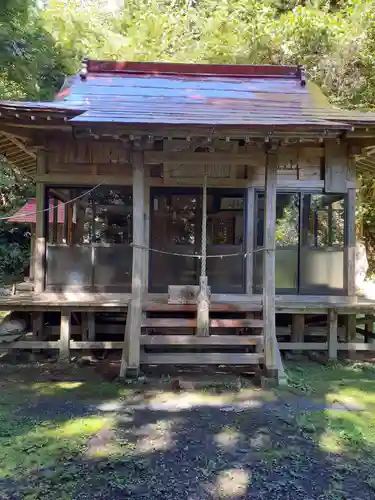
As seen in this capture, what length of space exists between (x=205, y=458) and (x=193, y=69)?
784 centimetres

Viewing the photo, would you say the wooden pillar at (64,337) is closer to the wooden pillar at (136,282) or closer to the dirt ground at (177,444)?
the dirt ground at (177,444)

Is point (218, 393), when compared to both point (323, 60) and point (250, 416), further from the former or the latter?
point (323, 60)

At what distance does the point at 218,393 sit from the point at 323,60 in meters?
11.3

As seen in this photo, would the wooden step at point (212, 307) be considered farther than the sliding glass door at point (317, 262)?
No

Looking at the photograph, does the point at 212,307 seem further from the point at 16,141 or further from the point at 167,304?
the point at 16,141

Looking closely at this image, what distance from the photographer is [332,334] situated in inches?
282

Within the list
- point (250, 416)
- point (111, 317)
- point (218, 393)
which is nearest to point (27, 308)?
point (111, 317)

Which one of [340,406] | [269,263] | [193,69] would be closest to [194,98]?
[193,69]

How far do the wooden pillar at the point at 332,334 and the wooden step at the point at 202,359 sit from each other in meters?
1.92

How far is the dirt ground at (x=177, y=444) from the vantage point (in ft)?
10.3

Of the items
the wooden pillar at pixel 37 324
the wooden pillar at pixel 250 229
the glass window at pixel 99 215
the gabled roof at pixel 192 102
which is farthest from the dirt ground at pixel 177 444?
the gabled roof at pixel 192 102

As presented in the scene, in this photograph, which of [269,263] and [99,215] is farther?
[99,215]

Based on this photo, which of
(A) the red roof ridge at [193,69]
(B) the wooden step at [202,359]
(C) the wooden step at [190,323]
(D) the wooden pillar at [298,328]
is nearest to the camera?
(B) the wooden step at [202,359]

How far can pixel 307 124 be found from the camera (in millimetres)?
5336
